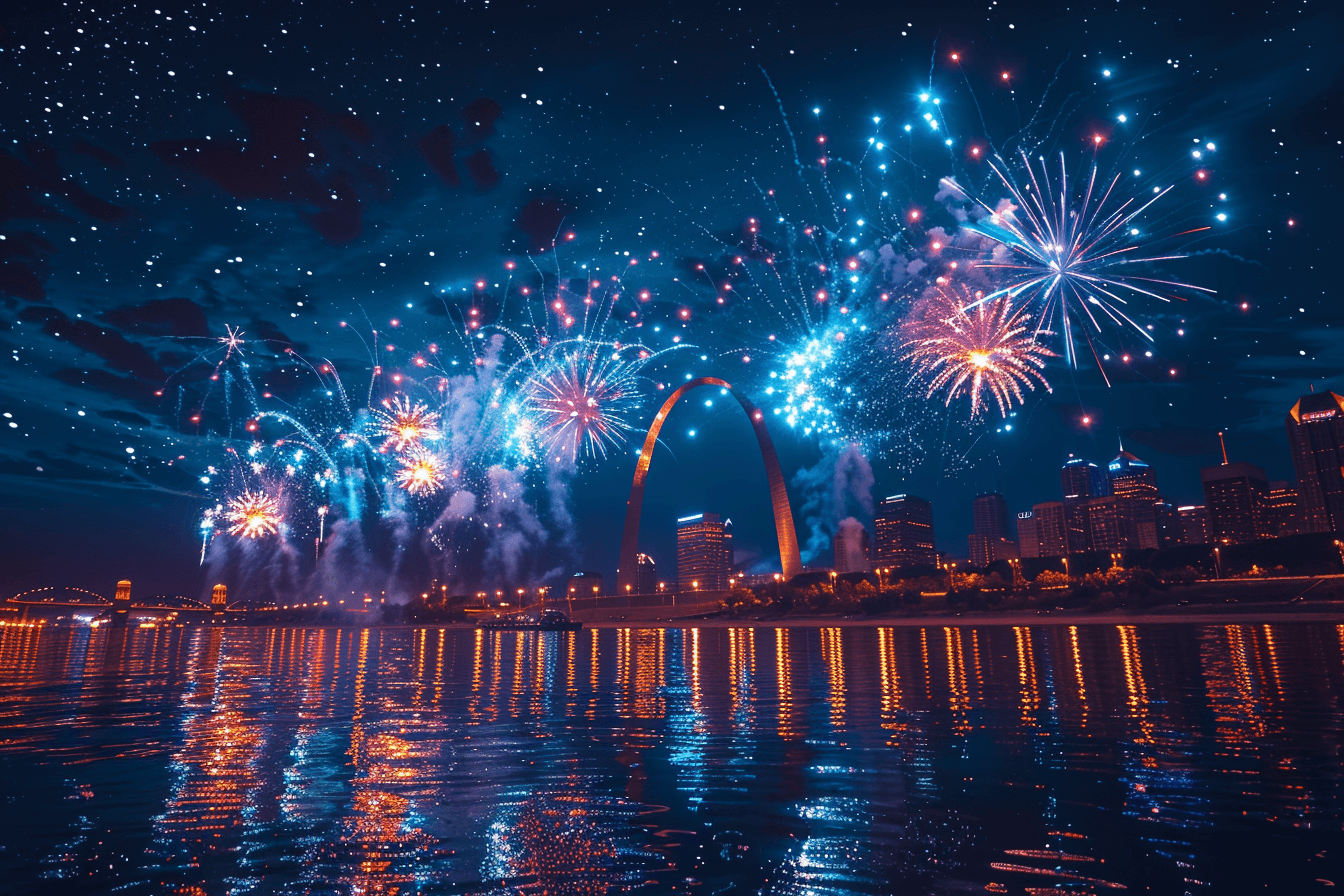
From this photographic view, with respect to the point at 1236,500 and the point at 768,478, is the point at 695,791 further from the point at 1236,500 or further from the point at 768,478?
A: the point at 1236,500

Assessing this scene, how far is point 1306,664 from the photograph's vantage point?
27.6 m

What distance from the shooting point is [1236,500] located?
18612cm

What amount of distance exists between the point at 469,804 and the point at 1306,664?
106ft

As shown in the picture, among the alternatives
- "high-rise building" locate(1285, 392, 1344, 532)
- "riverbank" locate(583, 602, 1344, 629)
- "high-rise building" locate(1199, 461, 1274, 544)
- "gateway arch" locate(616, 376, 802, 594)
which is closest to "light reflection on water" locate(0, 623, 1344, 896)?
"riverbank" locate(583, 602, 1344, 629)

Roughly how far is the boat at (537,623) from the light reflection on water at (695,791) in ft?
317

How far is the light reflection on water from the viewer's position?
7.55 meters

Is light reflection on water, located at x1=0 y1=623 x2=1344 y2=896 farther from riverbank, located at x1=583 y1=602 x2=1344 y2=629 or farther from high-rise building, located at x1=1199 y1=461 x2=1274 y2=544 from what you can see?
high-rise building, located at x1=1199 y1=461 x2=1274 y2=544

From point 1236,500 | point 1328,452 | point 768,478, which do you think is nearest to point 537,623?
Answer: point 768,478

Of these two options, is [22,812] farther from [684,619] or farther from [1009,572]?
[684,619]

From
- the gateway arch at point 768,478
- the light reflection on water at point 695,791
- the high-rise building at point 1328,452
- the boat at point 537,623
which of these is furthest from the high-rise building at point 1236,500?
the light reflection on water at point 695,791

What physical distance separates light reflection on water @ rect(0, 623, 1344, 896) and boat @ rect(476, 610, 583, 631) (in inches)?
3802

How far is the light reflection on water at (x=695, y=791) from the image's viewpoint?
7551mm

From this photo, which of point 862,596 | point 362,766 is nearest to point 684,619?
point 862,596

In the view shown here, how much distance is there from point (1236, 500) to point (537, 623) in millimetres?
179993
